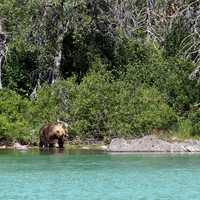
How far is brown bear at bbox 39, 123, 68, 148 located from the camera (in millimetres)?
27703

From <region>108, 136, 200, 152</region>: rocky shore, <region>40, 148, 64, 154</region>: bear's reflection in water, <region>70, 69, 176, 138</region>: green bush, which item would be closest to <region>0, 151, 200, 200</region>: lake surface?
<region>40, 148, 64, 154</region>: bear's reflection in water

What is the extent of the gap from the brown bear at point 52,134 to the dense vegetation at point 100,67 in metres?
0.70

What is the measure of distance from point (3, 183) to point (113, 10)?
50.6 feet

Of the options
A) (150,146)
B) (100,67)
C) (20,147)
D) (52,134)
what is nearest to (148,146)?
(150,146)

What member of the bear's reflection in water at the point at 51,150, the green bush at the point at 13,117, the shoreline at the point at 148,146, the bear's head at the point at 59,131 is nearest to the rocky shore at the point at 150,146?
the shoreline at the point at 148,146

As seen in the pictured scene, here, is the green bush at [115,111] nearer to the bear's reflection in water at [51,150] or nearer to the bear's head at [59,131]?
the bear's head at [59,131]

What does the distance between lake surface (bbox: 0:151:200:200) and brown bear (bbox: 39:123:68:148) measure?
54.5 inches

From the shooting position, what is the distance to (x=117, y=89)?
99.3 ft

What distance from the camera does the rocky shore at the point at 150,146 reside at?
87.8 feet

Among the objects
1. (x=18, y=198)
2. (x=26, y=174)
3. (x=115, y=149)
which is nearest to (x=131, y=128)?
(x=115, y=149)

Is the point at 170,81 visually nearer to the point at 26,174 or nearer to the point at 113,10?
the point at 113,10

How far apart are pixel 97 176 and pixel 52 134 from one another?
22.6 feet

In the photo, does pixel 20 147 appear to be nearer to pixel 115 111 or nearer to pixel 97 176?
pixel 115 111

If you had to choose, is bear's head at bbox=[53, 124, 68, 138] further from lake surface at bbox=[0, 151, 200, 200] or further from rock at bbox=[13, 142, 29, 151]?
lake surface at bbox=[0, 151, 200, 200]
